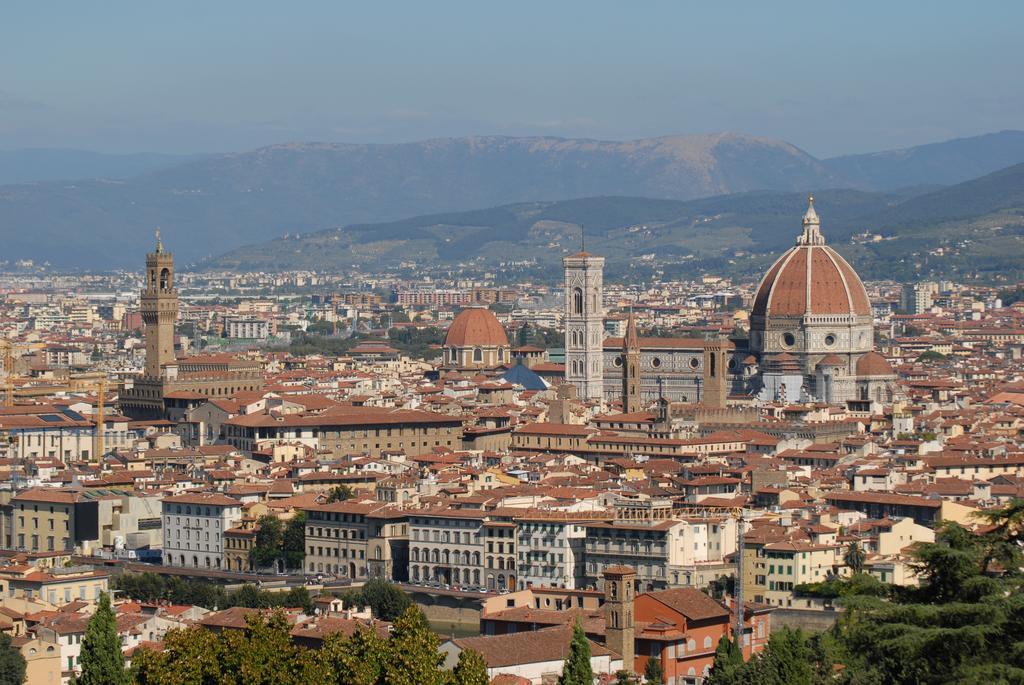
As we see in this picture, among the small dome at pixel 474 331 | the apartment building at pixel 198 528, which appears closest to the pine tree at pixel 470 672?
the apartment building at pixel 198 528

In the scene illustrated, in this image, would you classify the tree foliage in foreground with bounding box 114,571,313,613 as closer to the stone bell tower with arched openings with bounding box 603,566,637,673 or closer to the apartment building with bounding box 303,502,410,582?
the apartment building with bounding box 303,502,410,582

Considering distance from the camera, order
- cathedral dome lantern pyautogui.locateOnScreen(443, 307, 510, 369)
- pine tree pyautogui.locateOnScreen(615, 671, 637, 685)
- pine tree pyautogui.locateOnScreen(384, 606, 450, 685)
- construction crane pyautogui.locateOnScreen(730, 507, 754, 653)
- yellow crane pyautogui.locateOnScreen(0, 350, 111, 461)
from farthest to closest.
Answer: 1. cathedral dome lantern pyautogui.locateOnScreen(443, 307, 510, 369)
2. yellow crane pyautogui.locateOnScreen(0, 350, 111, 461)
3. construction crane pyautogui.locateOnScreen(730, 507, 754, 653)
4. pine tree pyautogui.locateOnScreen(615, 671, 637, 685)
5. pine tree pyautogui.locateOnScreen(384, 606, 450, 685)

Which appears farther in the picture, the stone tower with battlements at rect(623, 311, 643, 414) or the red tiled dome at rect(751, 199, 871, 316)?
the red tiled dome at rect(751, 199, 871, 316)

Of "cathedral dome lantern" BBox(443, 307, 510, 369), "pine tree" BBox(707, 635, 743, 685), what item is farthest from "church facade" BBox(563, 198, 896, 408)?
"pine tree" BBox(707, 635, 743, 685)

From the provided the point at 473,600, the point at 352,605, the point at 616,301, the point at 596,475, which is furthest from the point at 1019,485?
the point at 616,301

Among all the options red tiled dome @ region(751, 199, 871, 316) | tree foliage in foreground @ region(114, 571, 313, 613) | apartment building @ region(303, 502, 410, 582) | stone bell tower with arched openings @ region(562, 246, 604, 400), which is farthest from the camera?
stone bell tower with arched openings @ region(562, 246, 604, 400)
